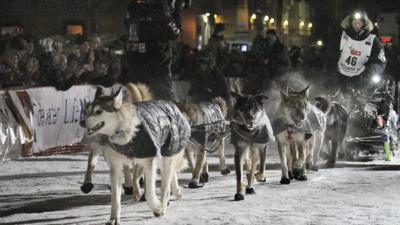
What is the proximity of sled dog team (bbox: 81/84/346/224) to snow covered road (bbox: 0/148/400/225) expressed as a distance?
8.6 inches

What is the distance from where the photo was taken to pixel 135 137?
23.1 ft

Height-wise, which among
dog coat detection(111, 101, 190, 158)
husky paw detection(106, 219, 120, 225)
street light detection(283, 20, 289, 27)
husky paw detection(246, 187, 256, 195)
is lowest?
street light detection(283, 20, 289, 27)

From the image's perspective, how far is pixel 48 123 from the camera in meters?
13.0

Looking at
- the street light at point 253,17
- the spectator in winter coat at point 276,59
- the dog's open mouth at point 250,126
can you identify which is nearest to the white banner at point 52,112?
the dog's open mouth at point 250,126

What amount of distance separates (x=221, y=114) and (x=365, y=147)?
10.7ft

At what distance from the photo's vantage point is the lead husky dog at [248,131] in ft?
28.3

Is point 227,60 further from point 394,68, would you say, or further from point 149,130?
point 149,130

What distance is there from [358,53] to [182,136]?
5172 mm

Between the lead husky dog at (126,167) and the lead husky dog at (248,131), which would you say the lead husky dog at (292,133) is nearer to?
the lead husky dog at (248,131)

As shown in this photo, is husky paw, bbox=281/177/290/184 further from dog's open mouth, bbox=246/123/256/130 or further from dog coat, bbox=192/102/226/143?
dog's open mouth, bbox=246/123/256/130

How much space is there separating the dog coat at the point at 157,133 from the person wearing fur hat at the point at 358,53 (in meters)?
4.92

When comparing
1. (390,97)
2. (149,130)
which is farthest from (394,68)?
(149,130)

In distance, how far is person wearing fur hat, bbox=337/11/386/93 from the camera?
12250 millimetres

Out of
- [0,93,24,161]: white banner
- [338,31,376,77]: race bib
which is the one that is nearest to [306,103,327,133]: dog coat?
[338,31,376,77]: race bib
